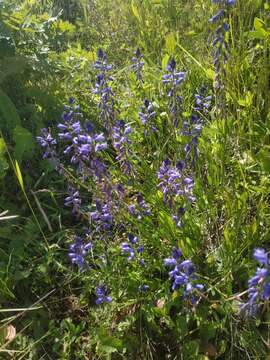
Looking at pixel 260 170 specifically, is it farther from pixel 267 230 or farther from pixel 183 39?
pixel 183 39

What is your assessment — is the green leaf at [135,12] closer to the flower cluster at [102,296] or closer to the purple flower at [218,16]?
the purple flower at [218,16]

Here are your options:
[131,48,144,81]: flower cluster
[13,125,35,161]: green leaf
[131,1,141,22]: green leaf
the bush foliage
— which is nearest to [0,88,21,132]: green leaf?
the bush foliage

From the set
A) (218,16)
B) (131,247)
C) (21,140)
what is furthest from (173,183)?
(21,140)

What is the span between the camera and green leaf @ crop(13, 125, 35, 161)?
2.46 metres

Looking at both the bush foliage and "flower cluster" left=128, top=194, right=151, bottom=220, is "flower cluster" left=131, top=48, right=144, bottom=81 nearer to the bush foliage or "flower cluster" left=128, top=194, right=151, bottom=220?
the bush foliage

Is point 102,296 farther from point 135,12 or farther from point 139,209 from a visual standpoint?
point 135,12

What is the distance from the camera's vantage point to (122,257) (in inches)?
79.1

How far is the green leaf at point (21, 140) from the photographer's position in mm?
2455

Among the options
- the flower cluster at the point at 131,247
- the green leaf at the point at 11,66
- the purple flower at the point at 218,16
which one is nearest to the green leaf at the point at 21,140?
the green leaf at the point at 11,66

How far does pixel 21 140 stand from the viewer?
247 cm

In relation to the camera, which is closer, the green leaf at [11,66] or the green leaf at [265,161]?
the green leaf at [265,161]

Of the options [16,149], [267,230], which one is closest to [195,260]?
[267,230]

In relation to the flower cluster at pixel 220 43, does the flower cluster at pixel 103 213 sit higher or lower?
lower

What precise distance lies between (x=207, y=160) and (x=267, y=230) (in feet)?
1.48
